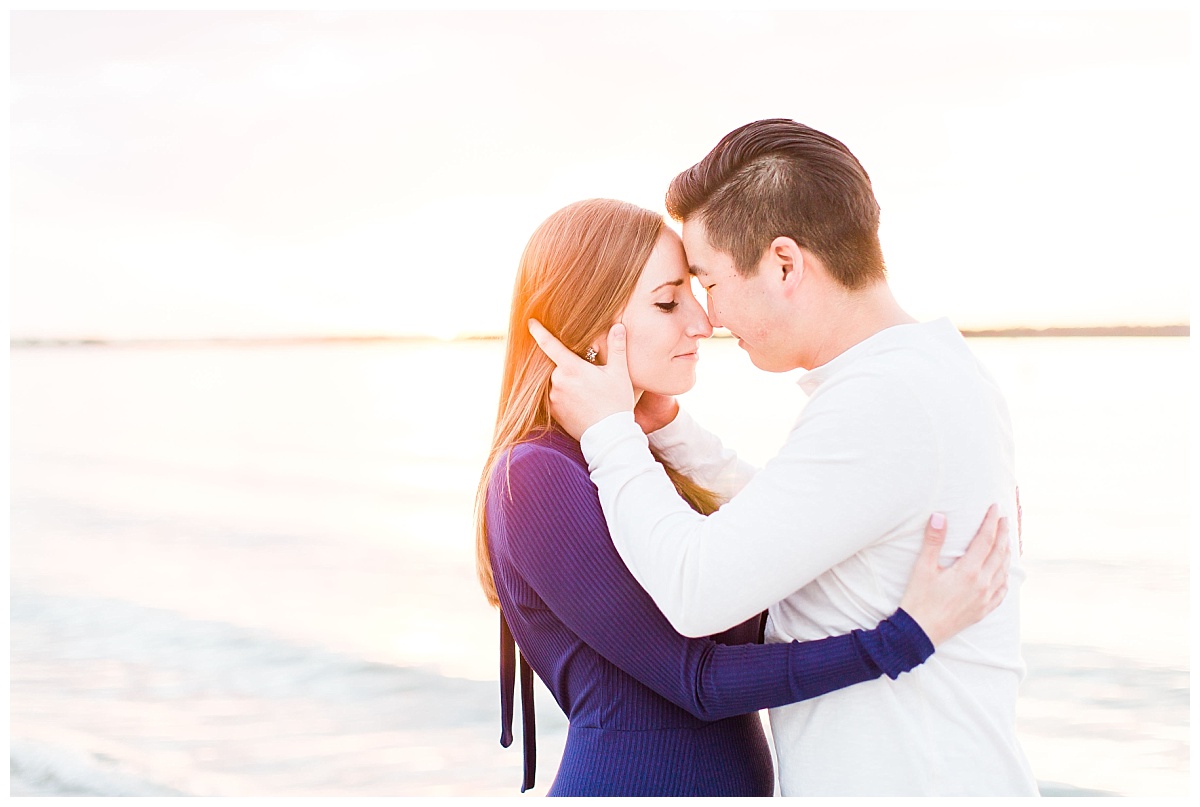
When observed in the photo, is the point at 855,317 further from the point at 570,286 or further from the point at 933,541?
the point at 570,286

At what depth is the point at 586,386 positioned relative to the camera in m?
1.89

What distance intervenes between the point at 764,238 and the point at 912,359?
0.40 m

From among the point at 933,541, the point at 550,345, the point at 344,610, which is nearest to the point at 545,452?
the point at 550,345

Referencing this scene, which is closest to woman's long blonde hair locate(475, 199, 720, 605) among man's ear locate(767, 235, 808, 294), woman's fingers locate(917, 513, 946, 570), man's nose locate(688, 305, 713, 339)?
man's nose locate(688, 305, 713, 339)

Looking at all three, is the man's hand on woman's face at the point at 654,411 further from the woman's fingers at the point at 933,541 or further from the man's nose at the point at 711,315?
the woman's fingers at the point at 933,541

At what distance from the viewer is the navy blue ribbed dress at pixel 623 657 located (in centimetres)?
164

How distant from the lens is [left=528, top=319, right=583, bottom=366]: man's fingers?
1963 mm

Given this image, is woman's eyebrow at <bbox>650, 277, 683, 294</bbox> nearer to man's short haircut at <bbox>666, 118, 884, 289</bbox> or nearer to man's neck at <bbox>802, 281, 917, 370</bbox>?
man's short haircut at <bbox>666, 118, 884, 289</bbox>

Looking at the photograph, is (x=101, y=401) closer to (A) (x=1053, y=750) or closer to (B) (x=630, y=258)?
(A) (x=1053, y=750)

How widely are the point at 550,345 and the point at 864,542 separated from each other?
753 millimetres

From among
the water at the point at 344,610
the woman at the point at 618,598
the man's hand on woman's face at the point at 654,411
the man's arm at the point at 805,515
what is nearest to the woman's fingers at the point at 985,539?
the woman at the point at 618,598

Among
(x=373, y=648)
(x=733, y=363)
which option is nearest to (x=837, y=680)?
Answer: (x=373, y=648)

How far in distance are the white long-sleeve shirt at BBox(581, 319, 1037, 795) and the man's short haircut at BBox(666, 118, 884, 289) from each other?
22 centimetres

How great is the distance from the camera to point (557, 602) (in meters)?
1.77
